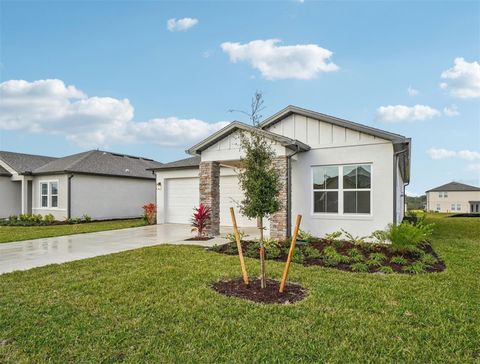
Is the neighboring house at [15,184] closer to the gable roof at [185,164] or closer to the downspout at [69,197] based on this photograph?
the downspout at [69,197]

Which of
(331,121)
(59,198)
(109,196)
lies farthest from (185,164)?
(331,121)

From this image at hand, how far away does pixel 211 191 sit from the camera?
11008 millimetres

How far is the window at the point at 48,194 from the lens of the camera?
59.7ft

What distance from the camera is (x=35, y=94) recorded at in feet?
58.5

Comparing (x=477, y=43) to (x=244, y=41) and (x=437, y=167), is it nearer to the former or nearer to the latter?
(x=244, y=41)

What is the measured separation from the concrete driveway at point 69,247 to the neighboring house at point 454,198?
58.0m

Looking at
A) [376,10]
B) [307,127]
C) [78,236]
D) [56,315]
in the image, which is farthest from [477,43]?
[78,236]

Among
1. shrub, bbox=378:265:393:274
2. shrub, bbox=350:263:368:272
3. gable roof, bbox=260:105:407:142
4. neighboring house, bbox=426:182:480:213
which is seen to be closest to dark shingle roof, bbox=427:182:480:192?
neighboring house, bbox=426:182:480:213

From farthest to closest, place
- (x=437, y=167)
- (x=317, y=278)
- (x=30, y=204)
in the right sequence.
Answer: (x=437, y=167)
(x=30, y=204)
(x=317, y=278)

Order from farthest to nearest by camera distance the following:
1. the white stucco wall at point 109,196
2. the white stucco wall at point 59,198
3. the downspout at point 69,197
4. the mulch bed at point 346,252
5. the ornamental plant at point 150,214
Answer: the white stucco wall at point 109,196
the white stucco wall at point 59,198
the downspout at point 69,197
the ornamental plant at point 150,214
the mulch bed at point 346,252

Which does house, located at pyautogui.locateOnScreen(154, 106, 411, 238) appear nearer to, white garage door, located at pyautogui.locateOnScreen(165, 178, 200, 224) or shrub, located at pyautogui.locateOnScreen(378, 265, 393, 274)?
shrub, located at pyautogui.locateOnScreen(378, 265, 393, 274)

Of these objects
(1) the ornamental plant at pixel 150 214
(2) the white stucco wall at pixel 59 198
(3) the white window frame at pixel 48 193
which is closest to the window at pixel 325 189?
(1) the ornamental plant at pixel 150 214

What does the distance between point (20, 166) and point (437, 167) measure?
2812cm

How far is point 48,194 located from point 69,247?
11.3m
